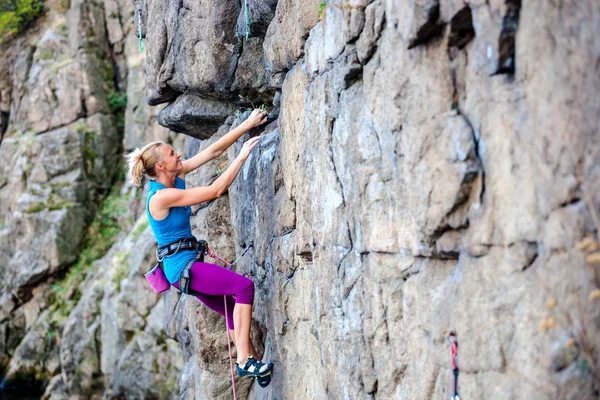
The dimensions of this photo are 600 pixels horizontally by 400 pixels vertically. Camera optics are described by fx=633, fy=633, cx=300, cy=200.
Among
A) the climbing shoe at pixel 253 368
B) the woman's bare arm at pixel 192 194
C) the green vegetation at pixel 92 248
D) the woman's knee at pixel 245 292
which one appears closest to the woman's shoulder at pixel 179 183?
the woman's bare arm at pixel 192 194

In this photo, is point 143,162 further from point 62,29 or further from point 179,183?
point 62,29

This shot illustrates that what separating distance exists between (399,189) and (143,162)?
10.1ft

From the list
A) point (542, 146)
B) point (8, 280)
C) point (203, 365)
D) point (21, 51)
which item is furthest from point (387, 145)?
point (21, 51)

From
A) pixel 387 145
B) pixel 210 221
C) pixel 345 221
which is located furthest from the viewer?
pixel 210 221

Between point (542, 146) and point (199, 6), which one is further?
point (199, 6)

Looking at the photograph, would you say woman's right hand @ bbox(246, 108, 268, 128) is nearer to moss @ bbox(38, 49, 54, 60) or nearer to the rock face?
the rock face

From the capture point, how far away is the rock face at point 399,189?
113 inches

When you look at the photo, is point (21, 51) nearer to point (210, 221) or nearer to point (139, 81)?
point (139, 81)

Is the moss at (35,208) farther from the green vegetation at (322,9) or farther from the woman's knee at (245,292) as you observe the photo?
the green vegetation at (322,9)

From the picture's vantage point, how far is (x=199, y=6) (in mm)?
7605

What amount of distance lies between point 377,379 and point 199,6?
200 inches

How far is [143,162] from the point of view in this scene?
6.22 meters

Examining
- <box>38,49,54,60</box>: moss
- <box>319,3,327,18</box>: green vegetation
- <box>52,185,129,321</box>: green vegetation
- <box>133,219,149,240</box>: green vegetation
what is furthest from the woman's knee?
<box>38,49,54,60</box>: moss

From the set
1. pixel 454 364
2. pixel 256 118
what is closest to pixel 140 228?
pixel 256 118
